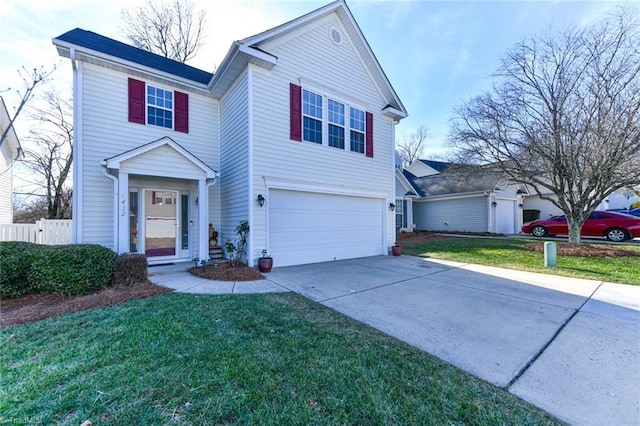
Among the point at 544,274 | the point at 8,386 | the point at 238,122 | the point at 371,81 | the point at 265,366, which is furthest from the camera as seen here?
the point at 371,81

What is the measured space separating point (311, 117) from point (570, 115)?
954 cm

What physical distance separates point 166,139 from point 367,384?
7.03 m

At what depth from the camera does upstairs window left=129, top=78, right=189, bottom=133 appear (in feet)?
23.8

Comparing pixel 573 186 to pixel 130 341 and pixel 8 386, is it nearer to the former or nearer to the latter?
pixel 130 341

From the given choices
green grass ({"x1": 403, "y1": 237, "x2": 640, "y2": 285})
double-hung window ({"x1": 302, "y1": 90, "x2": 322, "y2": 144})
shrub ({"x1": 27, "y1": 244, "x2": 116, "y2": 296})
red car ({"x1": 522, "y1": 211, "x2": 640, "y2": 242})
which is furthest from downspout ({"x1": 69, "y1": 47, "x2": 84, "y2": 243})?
red car ({"x1": 522, "y1": 211, "x2": 640, "y2": 242})

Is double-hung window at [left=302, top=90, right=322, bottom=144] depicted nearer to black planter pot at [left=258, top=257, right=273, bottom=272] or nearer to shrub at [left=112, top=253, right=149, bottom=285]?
black planter pot at [left=258, top=257, right=273, bottom=272]

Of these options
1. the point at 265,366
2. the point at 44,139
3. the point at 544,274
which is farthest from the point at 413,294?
the point at 44,139

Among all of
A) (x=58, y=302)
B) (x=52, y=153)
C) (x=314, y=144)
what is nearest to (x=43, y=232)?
(x=58, y=302)

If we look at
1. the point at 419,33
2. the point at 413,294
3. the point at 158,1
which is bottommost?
the point at 413,294

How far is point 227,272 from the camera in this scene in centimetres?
640

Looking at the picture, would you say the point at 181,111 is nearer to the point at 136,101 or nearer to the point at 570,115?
the point at 136,101

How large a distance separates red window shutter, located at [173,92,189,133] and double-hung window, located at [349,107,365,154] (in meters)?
5.40

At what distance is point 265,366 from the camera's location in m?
2.53

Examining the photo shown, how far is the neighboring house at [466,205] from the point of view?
17.1 meters
